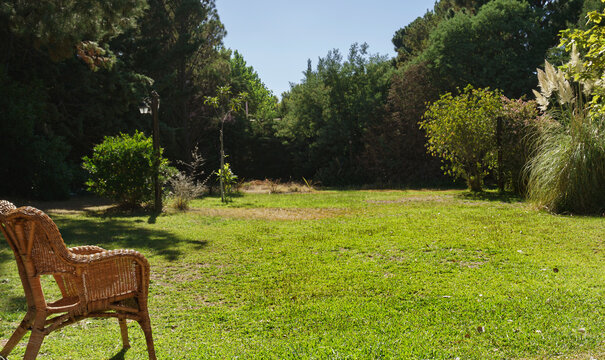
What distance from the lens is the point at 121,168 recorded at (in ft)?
34.1

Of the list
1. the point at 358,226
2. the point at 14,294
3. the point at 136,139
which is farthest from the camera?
the point at 136,139

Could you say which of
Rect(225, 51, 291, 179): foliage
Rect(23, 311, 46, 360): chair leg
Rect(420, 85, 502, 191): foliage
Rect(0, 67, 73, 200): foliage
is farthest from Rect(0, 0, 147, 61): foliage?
Rect(225, 51, 291, 179): foliage

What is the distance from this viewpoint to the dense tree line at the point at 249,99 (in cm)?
1428

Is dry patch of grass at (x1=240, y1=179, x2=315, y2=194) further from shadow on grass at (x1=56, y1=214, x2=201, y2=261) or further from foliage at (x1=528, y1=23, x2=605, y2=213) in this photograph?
foliage at (x1=528, y1=23, x2=605, y2=213)

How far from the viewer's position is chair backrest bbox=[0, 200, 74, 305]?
2.35m

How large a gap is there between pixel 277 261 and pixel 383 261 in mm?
1358

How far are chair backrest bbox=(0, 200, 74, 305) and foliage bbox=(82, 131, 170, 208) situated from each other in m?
8.30

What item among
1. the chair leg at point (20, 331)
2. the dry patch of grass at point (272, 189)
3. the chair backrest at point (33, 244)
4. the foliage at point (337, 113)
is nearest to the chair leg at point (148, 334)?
the chair backrest at point (33, 244)

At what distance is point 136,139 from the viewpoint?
35.6 feet

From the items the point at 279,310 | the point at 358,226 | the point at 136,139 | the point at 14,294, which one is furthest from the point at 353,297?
the point at 136,139

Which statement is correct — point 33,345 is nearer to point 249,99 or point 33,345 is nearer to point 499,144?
point 499,144

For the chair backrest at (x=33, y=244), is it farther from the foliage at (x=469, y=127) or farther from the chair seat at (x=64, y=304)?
the foliage at (x=469, y=127)

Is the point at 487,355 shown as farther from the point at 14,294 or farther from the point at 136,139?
the point at 136,139

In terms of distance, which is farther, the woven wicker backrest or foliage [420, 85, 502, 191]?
foliage [420, 85, 502, 191]
